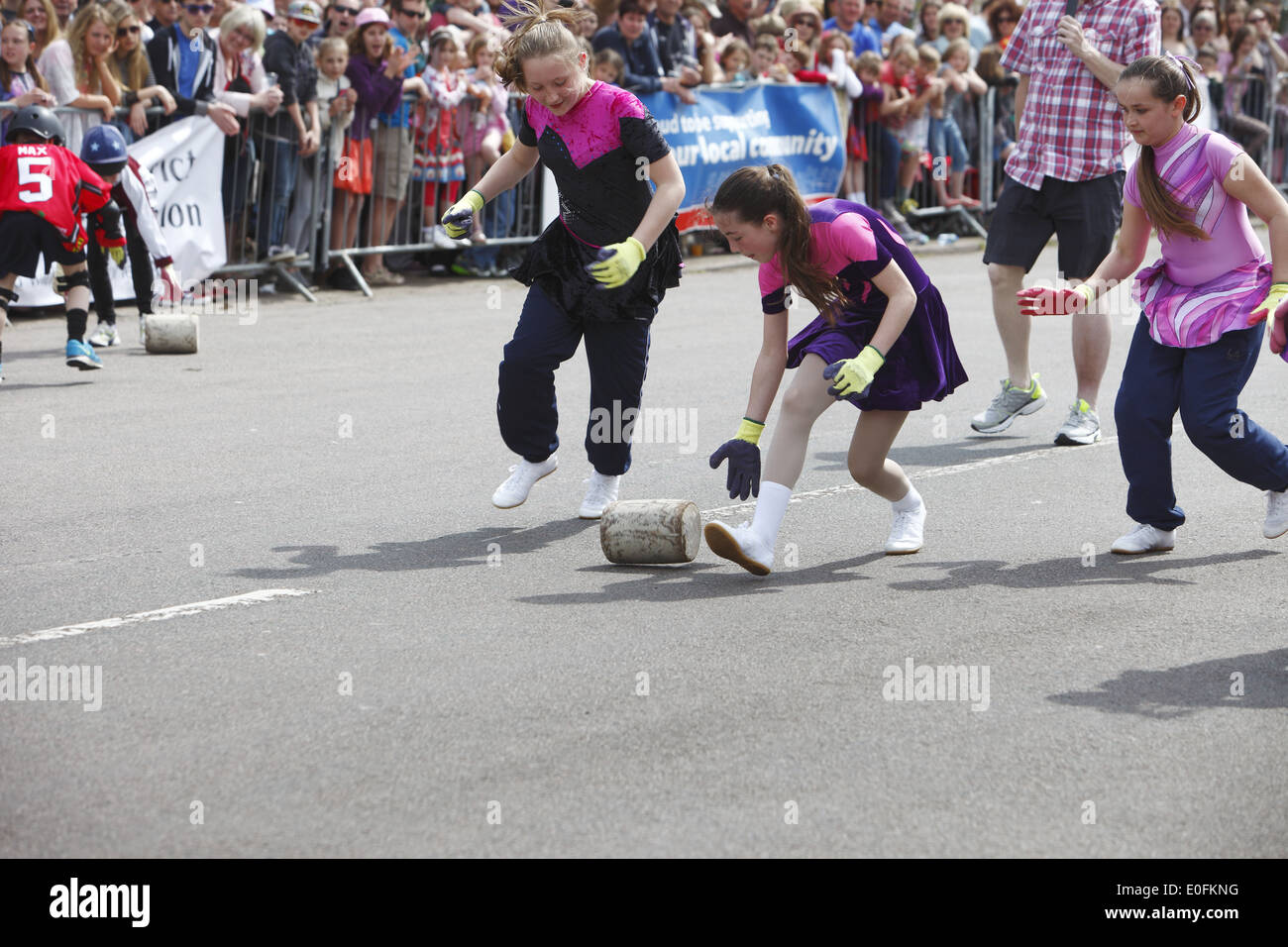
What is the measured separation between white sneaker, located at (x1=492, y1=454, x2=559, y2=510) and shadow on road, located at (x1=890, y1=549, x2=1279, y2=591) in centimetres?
157

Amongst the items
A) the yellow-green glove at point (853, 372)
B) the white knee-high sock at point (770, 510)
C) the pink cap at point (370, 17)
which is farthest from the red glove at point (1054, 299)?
the pink cap at point (370, 17)

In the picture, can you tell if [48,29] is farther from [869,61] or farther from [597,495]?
[869,61]

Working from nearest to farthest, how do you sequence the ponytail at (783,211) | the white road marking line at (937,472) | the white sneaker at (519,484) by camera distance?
1. the ponytail at (783,211)
2. the white sneaker at (519,484)
3. the white road marking line at (937,472)

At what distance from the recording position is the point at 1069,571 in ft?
19.8

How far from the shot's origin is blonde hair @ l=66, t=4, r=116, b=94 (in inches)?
482

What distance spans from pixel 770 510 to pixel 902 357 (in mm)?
731

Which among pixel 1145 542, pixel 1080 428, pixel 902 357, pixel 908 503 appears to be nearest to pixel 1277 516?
pixel 1145 542

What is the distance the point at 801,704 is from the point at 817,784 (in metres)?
0.59

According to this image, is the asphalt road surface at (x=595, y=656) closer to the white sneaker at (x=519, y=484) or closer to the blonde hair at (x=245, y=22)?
the white sneaker at (x=519, y=484)

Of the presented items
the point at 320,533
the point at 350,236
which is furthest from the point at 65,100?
the point at 320,533

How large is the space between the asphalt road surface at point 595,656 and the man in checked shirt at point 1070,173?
38 centimetres

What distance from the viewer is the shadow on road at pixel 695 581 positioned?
5680 mm

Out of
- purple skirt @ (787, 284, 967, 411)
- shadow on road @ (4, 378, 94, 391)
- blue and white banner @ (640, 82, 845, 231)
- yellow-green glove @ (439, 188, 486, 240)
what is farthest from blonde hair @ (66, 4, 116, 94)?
purple skirt @ (787, 284, 967, 411)

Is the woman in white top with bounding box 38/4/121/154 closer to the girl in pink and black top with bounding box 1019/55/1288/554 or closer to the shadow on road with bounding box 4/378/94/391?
the shadow on road with bounding box 4/378/94/391
